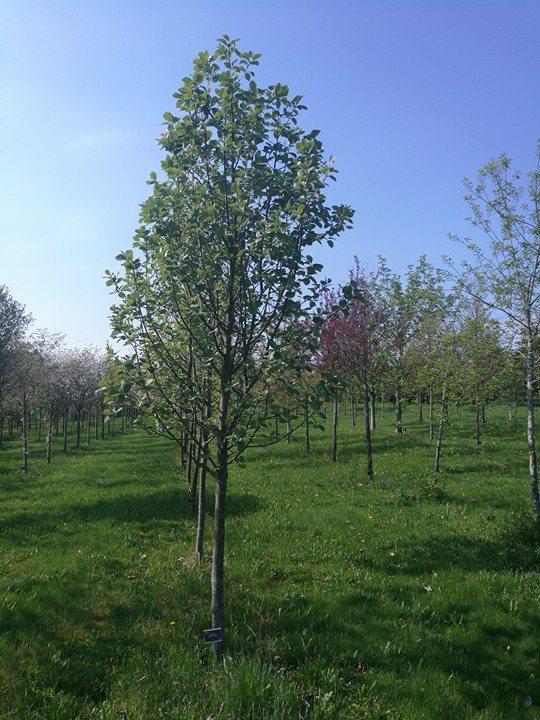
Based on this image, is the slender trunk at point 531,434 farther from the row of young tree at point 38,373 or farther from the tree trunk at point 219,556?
the row of young tree at point 38,373

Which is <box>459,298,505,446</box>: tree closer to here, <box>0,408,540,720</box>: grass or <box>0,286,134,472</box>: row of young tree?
<box>0,408,540,720</box>: grass

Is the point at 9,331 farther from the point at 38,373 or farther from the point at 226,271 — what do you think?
the point at 226,271

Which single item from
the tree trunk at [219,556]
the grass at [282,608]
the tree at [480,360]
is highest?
the tree at [480,360]

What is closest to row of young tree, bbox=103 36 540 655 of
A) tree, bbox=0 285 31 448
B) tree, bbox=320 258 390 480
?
tree, bbox=320 258 390 480

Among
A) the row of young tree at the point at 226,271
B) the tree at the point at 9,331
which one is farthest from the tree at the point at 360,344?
the tree at the point at 9,331

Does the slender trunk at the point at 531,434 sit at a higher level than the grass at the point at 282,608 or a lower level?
higher

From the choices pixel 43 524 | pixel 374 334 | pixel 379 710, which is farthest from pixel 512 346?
pixel 43 524

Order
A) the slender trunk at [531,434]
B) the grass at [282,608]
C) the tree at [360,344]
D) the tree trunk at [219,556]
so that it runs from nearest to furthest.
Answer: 1. the grass at [282,608]
2. the tree trunk at [219,556]
3. the slender trunk at [531,434]
4. the tree at [360,344]

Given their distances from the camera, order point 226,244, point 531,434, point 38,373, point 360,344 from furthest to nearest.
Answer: point 38,373 < point 360,344 < point 531,434 < point 226,244

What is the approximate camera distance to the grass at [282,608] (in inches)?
198

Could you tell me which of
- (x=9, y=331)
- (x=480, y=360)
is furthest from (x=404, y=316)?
(x=9, y=331)

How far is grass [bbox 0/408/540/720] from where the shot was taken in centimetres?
503

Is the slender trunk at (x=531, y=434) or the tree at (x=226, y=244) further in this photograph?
the slender trunk at (x=531, y=434)

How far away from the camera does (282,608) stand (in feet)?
24.0
